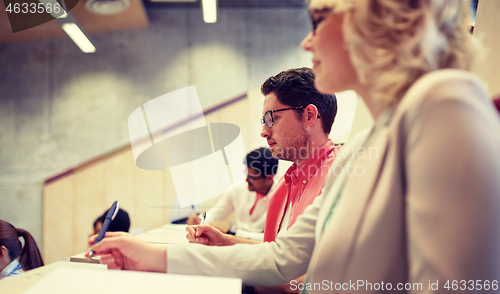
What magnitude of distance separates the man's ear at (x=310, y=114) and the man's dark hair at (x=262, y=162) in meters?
1.43

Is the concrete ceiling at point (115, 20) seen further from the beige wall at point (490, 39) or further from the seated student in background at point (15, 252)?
the beige wall at point (490, 39)

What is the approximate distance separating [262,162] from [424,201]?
7.84ft

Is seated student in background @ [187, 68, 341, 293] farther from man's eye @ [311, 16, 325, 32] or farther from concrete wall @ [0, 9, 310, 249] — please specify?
concrete wall @ [0, 9, 310, 249]

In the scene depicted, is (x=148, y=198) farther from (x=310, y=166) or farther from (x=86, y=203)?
(x=310, y=166)

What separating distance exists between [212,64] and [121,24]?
4.63 feet

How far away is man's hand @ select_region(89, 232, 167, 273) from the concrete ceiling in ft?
13.1

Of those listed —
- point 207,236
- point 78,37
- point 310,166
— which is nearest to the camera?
point 207,236

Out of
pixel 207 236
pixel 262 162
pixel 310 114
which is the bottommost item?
pixel 207 236

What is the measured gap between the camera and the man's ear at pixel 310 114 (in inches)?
53.6

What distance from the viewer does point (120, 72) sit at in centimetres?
428

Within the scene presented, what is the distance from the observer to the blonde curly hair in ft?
1.59

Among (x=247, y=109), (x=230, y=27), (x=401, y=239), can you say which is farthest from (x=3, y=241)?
(x=230, y=27)

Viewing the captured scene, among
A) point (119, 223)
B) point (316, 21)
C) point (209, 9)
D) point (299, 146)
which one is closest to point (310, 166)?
point (299, 146)

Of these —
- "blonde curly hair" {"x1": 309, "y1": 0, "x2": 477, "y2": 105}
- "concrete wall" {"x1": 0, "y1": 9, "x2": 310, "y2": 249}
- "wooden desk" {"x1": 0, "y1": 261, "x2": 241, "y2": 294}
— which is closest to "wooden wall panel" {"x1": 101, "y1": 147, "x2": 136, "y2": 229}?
"concrete wall" {"x1": 0, "y1": 9, "x2": 310, "y2": 249}
